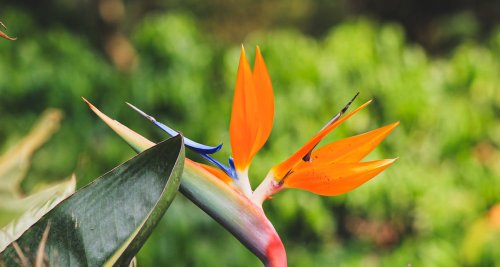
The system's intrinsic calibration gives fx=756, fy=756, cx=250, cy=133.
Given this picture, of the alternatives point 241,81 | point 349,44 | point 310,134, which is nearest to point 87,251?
point 241,81

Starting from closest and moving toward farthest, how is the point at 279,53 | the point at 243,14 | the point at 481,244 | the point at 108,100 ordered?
the point at 481,244 → the point at 279,53 → the point at 108,100 → the point at 243,14

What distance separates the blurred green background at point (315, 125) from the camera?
6.29 feet

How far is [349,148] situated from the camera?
1.33 feet

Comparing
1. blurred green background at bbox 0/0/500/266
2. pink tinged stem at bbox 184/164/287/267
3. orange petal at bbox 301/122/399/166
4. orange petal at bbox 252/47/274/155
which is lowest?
blurred green background at bbox 0/0/500/266

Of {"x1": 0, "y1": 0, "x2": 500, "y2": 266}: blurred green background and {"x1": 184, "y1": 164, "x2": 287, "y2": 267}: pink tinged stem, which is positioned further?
{"x1": 0, "y1": 0, "x2": 500, "y2": 266}: blurred green background

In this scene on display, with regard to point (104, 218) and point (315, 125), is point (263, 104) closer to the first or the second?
point (104, 218)

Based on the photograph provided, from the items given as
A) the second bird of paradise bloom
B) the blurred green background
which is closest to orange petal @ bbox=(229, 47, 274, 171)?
the second bird of paradise bloom

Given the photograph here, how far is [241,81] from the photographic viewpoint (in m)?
0.41

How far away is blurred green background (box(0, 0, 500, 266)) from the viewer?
6.29 feet

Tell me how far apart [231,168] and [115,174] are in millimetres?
82

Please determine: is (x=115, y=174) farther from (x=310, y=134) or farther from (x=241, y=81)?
(x=310, y=134)

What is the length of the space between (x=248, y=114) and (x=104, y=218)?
10 cm

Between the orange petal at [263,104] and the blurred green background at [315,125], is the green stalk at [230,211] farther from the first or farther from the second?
the blurred green background at [315,125]

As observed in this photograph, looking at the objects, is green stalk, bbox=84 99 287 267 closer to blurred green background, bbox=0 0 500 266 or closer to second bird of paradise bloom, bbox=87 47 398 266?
second bird of paradise bloom, bbox=87 47 398 266
